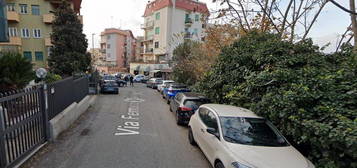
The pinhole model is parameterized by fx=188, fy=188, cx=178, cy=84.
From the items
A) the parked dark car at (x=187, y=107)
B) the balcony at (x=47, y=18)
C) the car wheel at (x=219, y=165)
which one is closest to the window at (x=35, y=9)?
the balcony at (x=47, y=18)

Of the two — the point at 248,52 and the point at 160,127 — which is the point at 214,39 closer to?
the point at 248,52

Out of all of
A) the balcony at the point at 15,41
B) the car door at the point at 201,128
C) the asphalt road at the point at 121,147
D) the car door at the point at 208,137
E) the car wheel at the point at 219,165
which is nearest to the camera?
the car wheel at the point at 219,165

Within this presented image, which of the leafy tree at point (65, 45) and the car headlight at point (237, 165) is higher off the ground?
the leafy tree at point (65, 45)

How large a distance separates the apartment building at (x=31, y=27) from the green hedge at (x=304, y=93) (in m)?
23.7

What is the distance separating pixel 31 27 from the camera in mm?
21922

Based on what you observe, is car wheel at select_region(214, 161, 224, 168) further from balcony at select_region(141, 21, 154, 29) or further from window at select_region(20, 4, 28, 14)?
balcony at select_region(141, 21, 154, 29)

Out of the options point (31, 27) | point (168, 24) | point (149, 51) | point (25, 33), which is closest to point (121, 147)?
point (31, 27)

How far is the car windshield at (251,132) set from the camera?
3.94 meters

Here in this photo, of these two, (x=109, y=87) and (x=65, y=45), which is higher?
(x=65, y=45)

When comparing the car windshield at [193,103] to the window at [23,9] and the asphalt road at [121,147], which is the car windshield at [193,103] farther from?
the window at [23,9]

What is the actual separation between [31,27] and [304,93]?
90.4ft

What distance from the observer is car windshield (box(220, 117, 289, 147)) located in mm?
3941

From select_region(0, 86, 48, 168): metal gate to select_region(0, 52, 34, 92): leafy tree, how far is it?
4.50 metres

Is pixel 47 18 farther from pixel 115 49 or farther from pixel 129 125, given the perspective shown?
pixel 115 49
